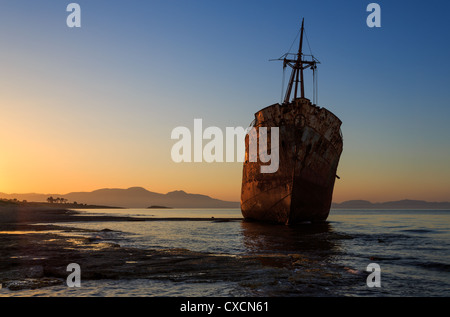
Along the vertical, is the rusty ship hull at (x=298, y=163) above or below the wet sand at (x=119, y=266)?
above

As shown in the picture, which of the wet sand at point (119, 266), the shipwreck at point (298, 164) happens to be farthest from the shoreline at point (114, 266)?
the shipwreck at point (298, 164)

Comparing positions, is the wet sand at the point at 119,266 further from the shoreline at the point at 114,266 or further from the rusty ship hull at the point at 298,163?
the rusty ship hull at the point at 298,163

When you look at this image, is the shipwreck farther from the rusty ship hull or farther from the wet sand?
the wet sand

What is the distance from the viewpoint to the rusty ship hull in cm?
2641

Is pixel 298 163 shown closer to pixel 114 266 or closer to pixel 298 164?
pixel 298 164

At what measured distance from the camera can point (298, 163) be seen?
1029 inches

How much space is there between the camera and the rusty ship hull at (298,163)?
86.6 ft

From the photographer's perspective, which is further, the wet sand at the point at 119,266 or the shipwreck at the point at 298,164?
the shipwreck at the point at 298,164

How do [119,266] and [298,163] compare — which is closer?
[119,266]

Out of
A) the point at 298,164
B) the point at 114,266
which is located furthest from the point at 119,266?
the point at 298,164

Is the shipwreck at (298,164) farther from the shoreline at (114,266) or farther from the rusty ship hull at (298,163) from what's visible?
the shoreline at (114,266)
